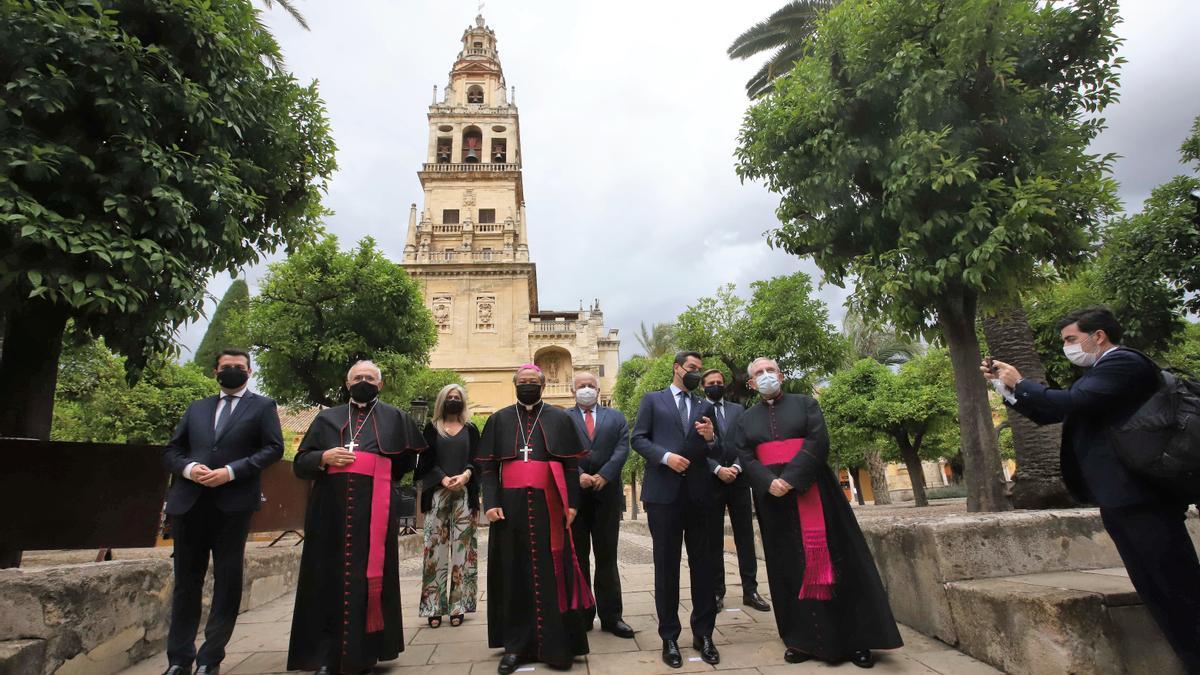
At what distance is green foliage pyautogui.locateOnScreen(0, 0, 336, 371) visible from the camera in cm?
409

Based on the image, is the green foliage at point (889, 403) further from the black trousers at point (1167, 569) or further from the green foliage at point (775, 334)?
the black trousers at point (1167, 569)

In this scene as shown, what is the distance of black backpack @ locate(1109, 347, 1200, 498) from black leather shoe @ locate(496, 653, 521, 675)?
3423 millimetres

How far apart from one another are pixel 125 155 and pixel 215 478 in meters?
2.89

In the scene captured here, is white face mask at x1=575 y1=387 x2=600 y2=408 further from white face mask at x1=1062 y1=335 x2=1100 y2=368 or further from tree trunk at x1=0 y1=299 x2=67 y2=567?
tree trunk at x1=0 y1=299 x2=67 y2=567

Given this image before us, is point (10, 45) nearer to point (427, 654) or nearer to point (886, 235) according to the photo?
point (427, 654)

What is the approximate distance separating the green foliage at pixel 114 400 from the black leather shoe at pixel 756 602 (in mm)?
16331

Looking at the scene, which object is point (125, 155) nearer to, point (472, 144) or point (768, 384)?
point (768, 384)

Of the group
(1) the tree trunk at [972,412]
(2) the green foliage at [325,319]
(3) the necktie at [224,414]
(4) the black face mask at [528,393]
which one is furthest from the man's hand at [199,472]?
(2) the green foliage at [325,319]

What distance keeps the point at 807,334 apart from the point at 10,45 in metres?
16.7

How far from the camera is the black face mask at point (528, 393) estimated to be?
165 inches

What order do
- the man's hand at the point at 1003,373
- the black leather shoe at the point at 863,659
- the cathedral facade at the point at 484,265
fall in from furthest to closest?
the cathedral facade at the point at 484,265 < the black leather shoe at the point at 863,659 < the man's hand at the point at 1003,373

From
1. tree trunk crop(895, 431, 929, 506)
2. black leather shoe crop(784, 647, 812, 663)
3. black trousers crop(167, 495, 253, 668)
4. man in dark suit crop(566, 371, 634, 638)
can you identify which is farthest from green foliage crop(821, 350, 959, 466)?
black trousers crop(167, 495, 253, 668)

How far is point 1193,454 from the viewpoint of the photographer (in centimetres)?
242

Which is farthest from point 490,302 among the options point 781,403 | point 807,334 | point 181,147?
point 781,403
